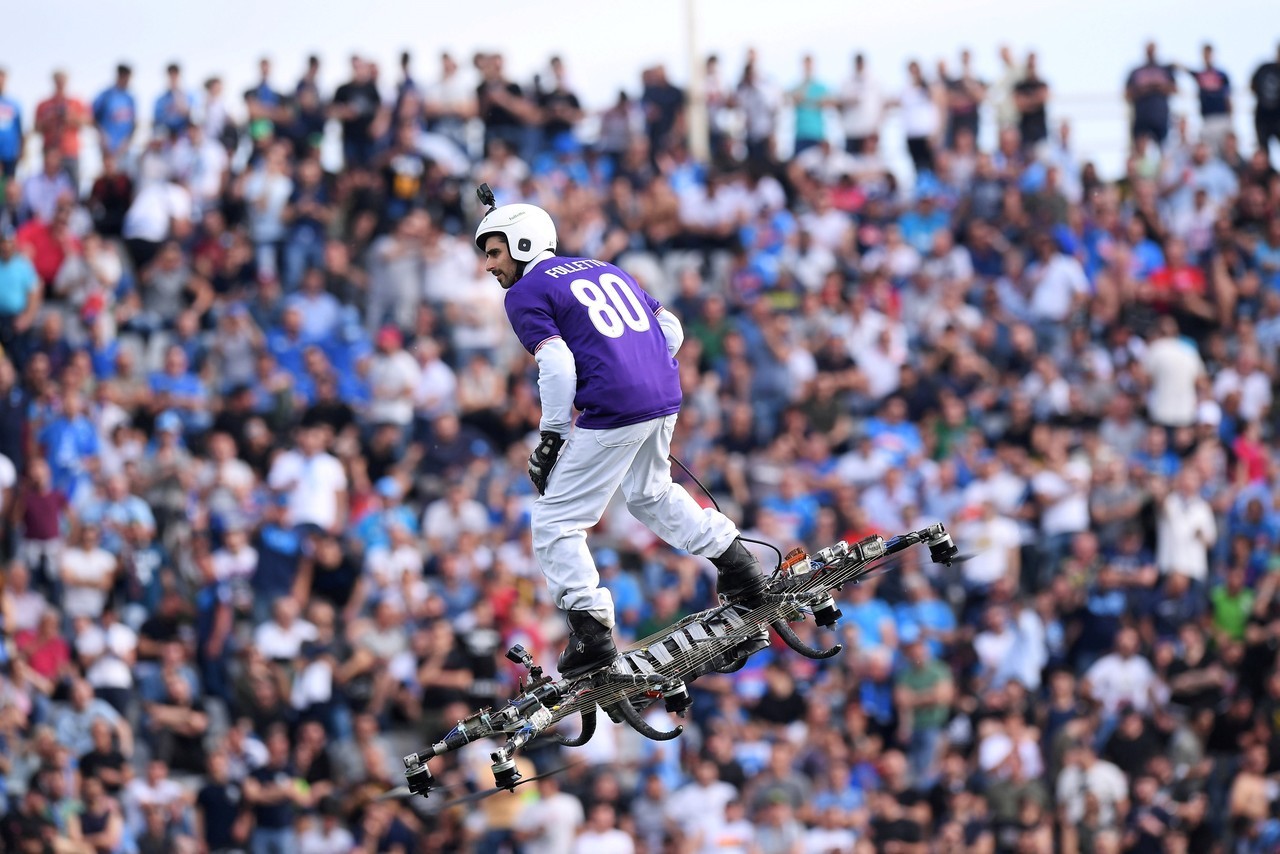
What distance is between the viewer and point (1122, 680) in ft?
69.1

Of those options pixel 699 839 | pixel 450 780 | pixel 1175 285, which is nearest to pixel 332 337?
pixel 450 780

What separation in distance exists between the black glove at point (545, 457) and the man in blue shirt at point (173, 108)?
46.9 ft

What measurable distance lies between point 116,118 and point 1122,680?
13380mm

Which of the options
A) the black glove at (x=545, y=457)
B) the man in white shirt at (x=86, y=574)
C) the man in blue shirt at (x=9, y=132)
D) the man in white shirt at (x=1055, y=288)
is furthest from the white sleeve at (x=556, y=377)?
the man in white shirt at (x=1055, y=288)

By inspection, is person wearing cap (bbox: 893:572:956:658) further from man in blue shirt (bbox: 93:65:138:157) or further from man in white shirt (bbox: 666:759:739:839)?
man in blue shirt (bbox: 93:65:138:157)

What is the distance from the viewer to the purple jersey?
1129 cm

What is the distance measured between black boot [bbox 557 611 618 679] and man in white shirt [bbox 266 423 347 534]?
893cm

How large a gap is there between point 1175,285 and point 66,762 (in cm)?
1506

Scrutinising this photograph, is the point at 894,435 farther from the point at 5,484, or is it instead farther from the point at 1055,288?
the point at 5,484

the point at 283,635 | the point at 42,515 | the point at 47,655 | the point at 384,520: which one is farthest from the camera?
the point at 384,520

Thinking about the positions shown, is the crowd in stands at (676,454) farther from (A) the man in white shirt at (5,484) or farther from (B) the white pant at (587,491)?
(B) the white pant at (587,491)

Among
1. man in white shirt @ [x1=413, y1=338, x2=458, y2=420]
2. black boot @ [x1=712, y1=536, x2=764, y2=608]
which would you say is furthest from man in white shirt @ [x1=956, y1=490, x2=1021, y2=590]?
black boot @ [x1=712, y1=536, x2=764, y2=608]

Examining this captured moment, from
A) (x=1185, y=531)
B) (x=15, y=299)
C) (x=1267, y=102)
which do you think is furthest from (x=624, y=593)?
(x=1267, y=102)

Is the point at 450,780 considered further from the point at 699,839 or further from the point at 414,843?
the point at 699,839
